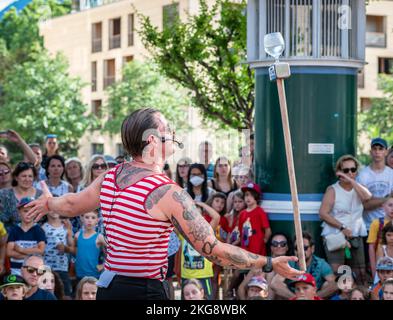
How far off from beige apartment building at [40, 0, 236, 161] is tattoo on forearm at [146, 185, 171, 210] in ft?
138

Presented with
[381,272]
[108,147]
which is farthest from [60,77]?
[381,272]

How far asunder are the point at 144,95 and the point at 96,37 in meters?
15.0

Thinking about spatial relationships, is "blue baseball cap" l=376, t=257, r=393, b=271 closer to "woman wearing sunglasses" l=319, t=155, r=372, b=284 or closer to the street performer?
"woman wearing sunglasses" l=319, t=155, r=372, b=284

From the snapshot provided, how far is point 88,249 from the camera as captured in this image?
1028 cm

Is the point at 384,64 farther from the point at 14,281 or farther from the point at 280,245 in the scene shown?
the point at 14,281

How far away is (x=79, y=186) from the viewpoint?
1124cm

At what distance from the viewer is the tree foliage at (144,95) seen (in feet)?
132

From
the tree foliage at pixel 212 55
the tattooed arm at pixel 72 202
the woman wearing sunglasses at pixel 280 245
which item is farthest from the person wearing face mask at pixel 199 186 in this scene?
the tree foliage at pixel 212 55

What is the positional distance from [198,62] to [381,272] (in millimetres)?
9198

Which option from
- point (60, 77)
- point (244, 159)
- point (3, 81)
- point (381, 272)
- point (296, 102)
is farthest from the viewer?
point (3, 81)

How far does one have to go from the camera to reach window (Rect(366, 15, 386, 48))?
161 feet

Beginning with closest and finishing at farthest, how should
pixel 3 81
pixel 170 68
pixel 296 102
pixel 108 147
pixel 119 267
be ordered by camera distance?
1. pixel 119 267
2. pixel 296 102
3. pixel 170 68
4. pixel 3 81
5. pixel 108 147

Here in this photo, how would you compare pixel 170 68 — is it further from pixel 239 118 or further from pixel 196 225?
pixel 196 225

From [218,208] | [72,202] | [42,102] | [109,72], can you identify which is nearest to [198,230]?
[72,202]
